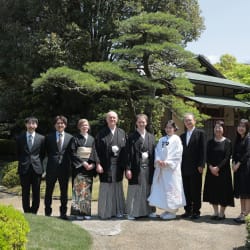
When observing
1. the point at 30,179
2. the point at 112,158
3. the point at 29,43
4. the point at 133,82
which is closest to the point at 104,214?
the point at 112,158

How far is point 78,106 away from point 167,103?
5.83 meters

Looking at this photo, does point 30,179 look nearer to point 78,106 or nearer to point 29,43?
point 29,43

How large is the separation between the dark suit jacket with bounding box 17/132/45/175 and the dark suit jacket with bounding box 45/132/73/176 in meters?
0.22

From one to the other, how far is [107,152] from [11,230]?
9.91ft

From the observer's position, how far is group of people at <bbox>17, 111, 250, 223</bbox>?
6496 mm

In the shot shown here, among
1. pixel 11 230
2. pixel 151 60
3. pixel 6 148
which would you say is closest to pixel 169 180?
pixel 11 230

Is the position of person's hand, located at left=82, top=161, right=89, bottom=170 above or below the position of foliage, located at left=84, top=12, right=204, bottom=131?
below

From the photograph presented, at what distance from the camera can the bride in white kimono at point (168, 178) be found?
648 centimetres

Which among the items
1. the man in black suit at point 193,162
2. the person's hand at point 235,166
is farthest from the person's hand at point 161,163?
the person's hand at point 235,166

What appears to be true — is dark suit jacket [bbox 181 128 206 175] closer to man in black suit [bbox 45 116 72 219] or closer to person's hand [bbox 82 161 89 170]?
person's hand [bbox 82 161 89 170]

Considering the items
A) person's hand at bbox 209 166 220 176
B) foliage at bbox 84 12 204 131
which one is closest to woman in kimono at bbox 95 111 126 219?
A: person's hand at bbox 209 166 220 176

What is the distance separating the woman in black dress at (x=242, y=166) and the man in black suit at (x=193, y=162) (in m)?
0.59

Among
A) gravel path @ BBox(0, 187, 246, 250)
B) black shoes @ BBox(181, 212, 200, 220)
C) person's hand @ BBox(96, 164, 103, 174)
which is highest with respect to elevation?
person's hand @ BBox(96, 164, 103, 174)

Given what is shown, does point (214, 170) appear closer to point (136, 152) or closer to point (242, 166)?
point (242, 166)
